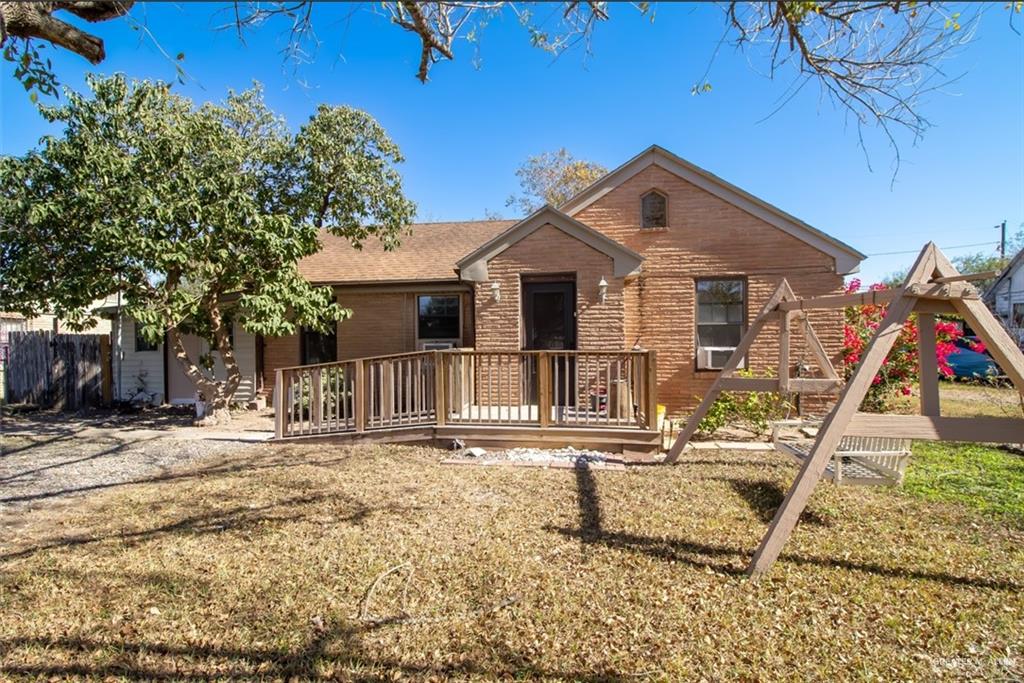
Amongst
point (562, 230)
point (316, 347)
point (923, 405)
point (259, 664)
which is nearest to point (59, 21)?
point (259, 664)

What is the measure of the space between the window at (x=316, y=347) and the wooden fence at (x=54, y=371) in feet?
15.8

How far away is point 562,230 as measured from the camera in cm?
934

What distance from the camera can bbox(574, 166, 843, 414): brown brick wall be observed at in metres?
9.57

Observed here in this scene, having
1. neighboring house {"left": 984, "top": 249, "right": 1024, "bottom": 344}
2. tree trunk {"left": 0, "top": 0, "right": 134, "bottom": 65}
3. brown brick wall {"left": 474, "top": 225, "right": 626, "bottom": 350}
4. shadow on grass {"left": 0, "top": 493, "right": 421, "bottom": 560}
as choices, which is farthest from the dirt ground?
neighboring house {"left": 984, "top": 249, "right": 1024, "bottom": 344}

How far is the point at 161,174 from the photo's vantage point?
28.9 feet

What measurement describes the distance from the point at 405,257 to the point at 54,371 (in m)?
8.80

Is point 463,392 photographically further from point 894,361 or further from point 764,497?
point 894,361

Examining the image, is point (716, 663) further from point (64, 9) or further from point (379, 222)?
point (379, 222)

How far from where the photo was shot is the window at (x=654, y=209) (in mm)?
10164

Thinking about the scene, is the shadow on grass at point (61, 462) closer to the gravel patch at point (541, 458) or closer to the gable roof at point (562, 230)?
the gravel patch at point (541, 458)

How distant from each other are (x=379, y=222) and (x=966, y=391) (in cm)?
1632

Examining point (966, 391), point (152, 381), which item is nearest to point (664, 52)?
point (152, 381)

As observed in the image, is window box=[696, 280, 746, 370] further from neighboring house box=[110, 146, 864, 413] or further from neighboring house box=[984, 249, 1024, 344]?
neighboring house box=[984, 249, 1024, 344]

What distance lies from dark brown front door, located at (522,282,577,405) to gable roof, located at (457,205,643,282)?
852mm
